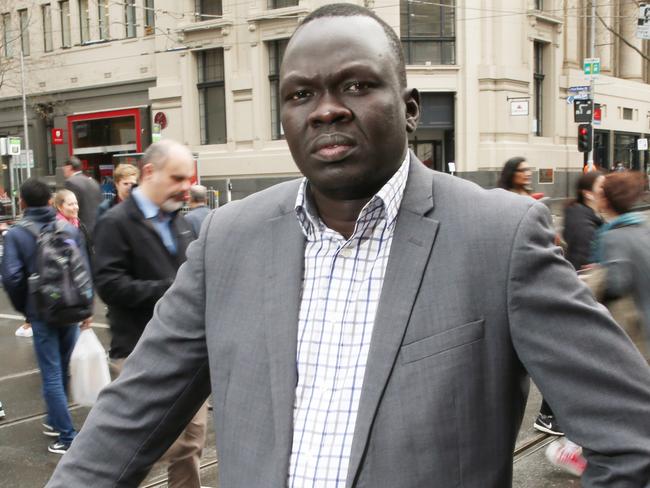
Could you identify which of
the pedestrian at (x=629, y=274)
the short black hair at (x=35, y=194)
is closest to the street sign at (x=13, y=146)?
the short black hair at (x=35, y=194)

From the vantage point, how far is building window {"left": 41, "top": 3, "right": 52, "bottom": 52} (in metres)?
35.5

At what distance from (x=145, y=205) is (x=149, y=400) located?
108 inches

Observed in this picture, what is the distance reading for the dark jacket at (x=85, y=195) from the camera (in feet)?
30.8

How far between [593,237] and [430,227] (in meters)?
5.05

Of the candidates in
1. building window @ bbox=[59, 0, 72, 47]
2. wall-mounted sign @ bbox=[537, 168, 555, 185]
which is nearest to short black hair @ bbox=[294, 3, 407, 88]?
wall-mounted sign @ bbox=[537, 168, 555, 185]

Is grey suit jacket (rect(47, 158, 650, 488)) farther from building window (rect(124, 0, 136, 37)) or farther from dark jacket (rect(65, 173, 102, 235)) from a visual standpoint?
building window (rect(124, 0, 136, 37))

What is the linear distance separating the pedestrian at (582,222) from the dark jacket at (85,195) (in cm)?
574

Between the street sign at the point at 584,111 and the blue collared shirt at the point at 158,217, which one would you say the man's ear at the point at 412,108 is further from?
the street sign at the point at 584,111

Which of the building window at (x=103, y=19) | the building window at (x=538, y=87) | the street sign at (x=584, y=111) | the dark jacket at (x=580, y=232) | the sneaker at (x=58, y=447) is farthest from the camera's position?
the building window at (x=103, y=19)

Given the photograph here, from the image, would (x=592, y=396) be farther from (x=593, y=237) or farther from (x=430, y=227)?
(x=593, y=237)

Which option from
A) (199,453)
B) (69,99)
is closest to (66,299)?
(199,453)

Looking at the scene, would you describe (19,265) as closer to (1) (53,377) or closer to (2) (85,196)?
(1) (53,377)

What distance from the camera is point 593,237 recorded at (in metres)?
6.15

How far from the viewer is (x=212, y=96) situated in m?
30.3
